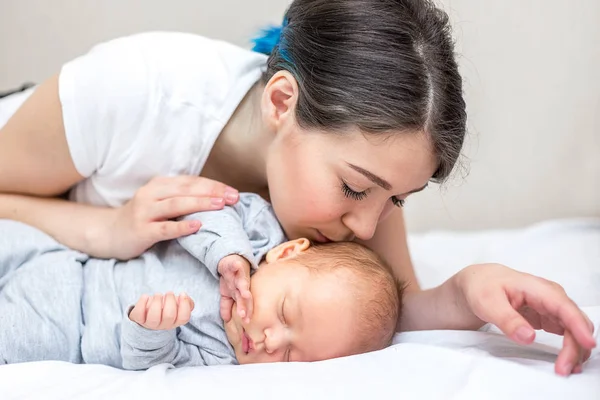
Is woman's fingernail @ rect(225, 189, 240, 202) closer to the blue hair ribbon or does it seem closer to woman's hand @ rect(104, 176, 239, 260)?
woman's hand @ rect(104, 176, 239, 260)

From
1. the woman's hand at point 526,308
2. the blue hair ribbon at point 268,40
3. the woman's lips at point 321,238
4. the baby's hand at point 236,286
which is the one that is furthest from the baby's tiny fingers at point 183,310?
the blue hair ribbon at point 268,40

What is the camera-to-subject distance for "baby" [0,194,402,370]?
1.04 metres

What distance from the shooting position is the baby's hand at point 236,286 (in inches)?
41.3

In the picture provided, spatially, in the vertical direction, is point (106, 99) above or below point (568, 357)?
above

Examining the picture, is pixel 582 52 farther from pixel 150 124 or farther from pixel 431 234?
pixel 150 124

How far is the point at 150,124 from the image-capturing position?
1.27 meters

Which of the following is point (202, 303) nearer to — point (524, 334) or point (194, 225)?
point (194, 225)

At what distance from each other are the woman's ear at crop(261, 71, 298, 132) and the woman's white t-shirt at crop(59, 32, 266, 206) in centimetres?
13

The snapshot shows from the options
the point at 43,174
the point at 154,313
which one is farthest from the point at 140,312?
the point at 43,174

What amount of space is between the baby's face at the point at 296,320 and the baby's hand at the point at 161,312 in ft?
0.46

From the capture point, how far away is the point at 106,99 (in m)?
1.25

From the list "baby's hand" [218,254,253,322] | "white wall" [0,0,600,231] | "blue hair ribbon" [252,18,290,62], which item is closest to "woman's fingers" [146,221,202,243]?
"baby's hand" [218,254,253,322]

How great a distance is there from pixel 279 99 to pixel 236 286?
1.08 feet

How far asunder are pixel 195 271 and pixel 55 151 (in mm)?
350
